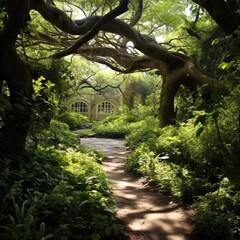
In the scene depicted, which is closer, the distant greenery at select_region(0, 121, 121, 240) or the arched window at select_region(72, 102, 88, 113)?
the distant greenery at select_region(0, 121, 121, 240)

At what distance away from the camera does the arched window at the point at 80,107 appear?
3453 centimetres

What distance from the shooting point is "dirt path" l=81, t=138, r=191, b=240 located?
4.05 metres

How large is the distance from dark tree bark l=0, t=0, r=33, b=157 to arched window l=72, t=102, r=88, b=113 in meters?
29.8

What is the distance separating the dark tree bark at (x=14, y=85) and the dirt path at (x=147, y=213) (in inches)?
76.3

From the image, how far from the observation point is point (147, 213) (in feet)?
16.0

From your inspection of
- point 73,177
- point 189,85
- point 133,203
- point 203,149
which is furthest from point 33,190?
point 189,85

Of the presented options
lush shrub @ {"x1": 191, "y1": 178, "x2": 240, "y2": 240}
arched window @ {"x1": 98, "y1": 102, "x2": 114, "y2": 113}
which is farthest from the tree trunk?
arched window @ {"x1": 98, "y1": 102, "x2": 114, "y2": 113}

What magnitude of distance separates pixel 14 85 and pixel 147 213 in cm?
288

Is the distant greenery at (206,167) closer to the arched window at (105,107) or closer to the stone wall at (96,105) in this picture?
the stone wall at (96,105)

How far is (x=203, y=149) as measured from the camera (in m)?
6.07

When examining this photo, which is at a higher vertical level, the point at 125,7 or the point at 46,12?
the point at 46,12

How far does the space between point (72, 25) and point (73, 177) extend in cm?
419

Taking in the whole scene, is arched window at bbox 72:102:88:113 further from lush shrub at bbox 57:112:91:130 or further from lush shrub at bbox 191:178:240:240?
lush shrub at bbox 191:178:240:240

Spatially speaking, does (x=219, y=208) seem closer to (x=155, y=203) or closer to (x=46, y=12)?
(x=155, y=203)
